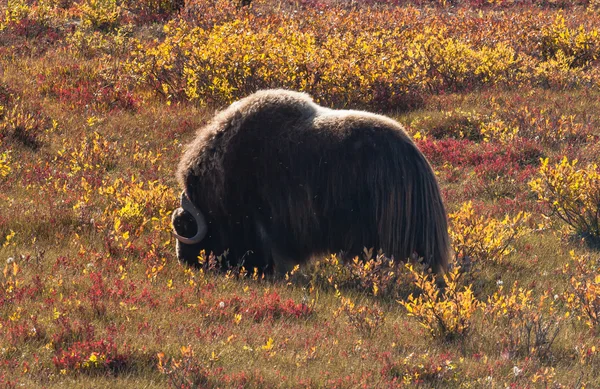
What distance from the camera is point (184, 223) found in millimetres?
7305

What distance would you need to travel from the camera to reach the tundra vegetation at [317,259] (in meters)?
5.12

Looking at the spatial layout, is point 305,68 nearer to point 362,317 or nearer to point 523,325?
point 362,317

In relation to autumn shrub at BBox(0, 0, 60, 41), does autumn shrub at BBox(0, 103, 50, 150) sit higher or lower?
lower

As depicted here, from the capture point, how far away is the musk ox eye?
729cm

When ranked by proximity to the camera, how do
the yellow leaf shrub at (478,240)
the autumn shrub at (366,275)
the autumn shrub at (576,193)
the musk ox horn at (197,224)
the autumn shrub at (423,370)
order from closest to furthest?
the autumn shrub at (423,370) → the autumn shrub at (366,275) → the musk ox horn at (197,224) → the yellow leaf shrub at (478,240) → the autumn shrub at (576,193)

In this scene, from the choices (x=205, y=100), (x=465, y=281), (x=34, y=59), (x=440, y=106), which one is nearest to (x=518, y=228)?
(x=465, y=281)

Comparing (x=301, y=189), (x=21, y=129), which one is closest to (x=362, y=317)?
(x=301, y=189)

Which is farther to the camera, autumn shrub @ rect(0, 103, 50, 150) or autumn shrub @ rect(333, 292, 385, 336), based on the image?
autumn shrub @ rect(0, 103, 50, 150)

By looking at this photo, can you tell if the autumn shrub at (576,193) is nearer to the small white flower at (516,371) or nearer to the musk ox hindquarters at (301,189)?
the musk ox hindquarters at (301,189)

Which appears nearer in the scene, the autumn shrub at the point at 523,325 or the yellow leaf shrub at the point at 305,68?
the autumn shrub at the point at 523,325

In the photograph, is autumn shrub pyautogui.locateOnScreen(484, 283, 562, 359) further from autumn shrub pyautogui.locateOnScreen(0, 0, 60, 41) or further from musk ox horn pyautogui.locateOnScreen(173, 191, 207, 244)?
autumn shrub pyautogui.locateOnScreen(0, 0, 60, 41)

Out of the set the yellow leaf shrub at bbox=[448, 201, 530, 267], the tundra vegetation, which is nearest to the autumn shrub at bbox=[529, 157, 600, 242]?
the tundra vegetation

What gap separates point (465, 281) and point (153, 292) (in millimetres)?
2575

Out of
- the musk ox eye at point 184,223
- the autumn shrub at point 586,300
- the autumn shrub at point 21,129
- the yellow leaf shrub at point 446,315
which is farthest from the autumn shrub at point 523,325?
Answer: the autumn shrub at point 21,129
